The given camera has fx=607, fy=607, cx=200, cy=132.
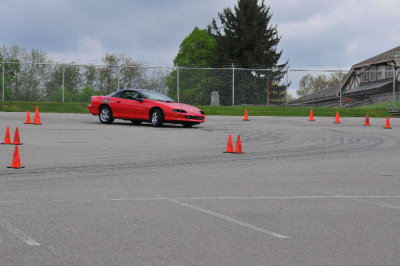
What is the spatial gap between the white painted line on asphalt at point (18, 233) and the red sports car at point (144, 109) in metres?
15.4

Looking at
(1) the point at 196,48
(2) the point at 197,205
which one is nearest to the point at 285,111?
(2) the point at 197,205

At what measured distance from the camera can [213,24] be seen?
61.8m

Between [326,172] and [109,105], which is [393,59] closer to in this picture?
[109,105]

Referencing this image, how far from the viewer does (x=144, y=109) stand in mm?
22375

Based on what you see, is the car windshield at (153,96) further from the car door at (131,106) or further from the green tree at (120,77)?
the green tree at (120,77)

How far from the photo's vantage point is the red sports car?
21766mm

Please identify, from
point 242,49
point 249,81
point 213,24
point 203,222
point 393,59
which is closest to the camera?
point 203,222

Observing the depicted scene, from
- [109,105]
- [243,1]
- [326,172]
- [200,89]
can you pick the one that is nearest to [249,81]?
[200,89]

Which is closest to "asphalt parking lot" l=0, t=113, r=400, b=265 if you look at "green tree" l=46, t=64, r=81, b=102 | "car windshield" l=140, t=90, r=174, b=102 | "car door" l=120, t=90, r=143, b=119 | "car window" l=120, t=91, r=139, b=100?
"car door" l=120, t=90, r=143, b=119

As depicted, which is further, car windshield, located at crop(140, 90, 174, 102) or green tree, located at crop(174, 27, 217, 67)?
green tree, located at crop(174, 27, 217, 67)

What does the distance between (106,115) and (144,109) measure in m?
1.79

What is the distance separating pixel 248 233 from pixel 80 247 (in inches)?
65.4

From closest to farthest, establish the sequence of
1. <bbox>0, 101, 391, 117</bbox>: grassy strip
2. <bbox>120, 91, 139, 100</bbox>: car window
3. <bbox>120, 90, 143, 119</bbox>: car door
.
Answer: <bbox>120, 90, 143, 119</bbox>: car door
<bbox>120, 91, 139, 100</bbox>: car window
<bbox>0, 101, 391, 117</bbox>: grassy strip

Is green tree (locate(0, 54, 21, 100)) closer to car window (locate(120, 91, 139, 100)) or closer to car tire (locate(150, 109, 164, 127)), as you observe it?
car window (locate(120, 91, 139, 100))
